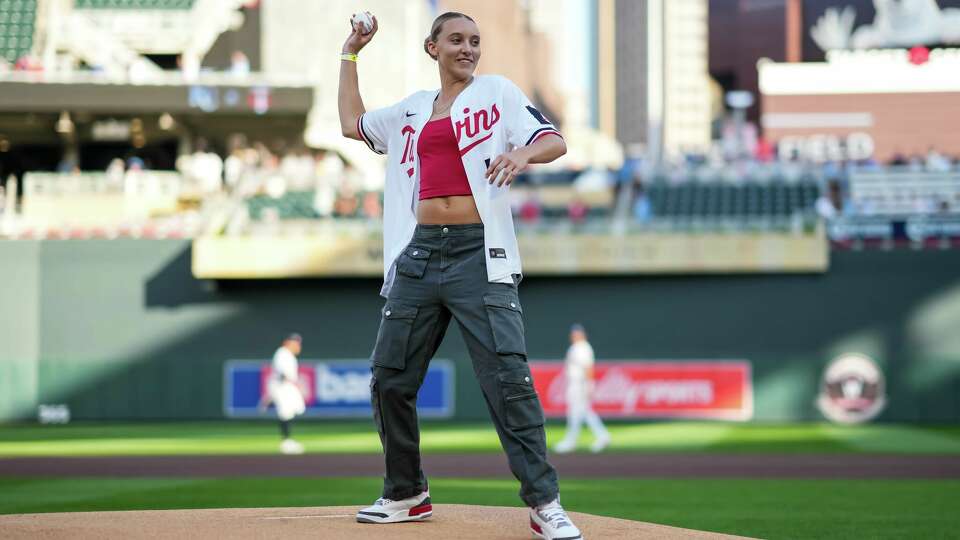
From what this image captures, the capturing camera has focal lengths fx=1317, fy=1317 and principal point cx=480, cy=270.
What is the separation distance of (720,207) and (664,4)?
11131 cm

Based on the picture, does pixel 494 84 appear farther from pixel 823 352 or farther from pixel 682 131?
pixel 682 131

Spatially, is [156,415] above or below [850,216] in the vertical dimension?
below

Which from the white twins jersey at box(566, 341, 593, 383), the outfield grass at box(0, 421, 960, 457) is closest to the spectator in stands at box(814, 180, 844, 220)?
the outfield grass at box(0, 421, 960, 457)

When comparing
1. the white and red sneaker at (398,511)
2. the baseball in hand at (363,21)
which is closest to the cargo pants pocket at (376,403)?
the white and red sneaker at (398,511)

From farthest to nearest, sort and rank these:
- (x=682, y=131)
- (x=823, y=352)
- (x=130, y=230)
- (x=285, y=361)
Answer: (x=682, y=131), (x=130, y=230), (x=823, y=352), (x=285, y=361)

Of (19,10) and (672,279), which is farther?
(19,10)

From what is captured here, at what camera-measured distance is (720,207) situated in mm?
30344

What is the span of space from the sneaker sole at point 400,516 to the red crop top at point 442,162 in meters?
1.56

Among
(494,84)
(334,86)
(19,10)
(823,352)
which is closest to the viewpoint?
(494,84)

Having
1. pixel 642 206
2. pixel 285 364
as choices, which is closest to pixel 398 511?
pixel 285 364

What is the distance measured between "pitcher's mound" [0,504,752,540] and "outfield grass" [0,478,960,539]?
266 centimetres

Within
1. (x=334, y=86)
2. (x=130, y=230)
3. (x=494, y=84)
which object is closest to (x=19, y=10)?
(x=334, y=86)

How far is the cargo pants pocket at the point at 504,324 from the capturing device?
20.1 feet

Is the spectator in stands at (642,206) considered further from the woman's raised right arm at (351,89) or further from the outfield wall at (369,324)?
the woman's raised right arm at (351,89)
